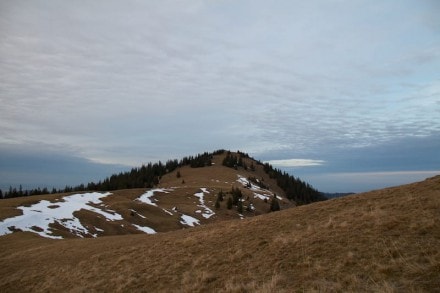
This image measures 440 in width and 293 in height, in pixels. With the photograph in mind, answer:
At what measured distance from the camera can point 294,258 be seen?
13.6m

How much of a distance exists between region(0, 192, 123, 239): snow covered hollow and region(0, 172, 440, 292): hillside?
31.8 meters

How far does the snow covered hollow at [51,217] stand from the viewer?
54.6 m

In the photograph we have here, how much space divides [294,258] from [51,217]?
61288mm

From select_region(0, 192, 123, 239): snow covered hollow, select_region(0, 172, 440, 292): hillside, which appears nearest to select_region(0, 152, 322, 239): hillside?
select_region(0, 192, 123, 239): snow covered hollow

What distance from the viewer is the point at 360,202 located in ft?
73.8

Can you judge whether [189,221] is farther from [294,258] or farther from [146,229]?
[294,258]

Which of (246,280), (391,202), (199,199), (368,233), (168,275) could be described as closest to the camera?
(246,280)

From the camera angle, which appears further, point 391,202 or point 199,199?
point 199,199

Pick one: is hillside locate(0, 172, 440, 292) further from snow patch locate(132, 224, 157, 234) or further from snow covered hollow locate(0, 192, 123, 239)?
snow patch locate(132, 224, 157, 234)

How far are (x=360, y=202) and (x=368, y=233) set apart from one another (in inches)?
342

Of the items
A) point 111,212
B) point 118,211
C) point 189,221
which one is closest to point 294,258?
point 111,212

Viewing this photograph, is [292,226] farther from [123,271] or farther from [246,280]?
[123,271]

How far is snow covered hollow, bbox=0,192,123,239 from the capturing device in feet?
A: 179

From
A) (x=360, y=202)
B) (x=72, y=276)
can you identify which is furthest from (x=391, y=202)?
(x=72, y=276)
